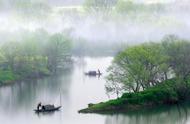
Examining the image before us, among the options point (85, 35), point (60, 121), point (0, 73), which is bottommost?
point (60, 121)

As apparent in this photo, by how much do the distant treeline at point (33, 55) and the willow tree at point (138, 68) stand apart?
42.3 feet

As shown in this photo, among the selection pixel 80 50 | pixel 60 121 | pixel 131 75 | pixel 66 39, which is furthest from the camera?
pixel 80 50

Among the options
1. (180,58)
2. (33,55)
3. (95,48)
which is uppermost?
(95,48)

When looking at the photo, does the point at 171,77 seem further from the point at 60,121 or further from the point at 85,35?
the point at 85,35

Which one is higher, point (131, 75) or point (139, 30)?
point (139, 30)

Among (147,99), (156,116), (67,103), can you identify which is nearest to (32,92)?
(67,103)

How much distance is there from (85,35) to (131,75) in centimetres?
4601

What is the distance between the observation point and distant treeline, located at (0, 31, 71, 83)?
56.9 meters

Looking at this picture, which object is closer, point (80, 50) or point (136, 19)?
point (80, 50)

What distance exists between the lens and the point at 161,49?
4528cm

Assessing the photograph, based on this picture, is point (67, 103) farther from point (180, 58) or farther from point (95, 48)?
point (95, 48)

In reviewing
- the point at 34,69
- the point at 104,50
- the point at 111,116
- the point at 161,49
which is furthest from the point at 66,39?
the point at 111,116

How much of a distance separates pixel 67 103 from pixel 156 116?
21.5 ft

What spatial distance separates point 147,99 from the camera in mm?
41781
